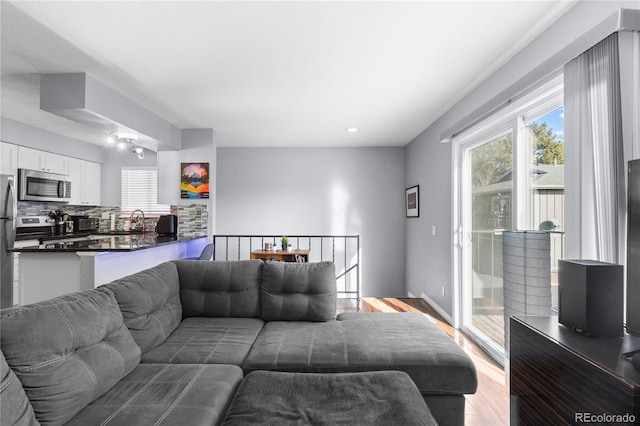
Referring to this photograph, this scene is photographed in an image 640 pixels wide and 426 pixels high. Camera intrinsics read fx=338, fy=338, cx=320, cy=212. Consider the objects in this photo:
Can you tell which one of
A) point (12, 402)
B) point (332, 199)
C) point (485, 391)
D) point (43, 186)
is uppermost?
point (43, 186)

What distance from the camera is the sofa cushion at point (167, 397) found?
4.10ft

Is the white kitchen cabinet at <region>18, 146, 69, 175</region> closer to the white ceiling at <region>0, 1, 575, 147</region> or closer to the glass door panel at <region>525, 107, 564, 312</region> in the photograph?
the white ceiling at <region>0, 1, 575, 147</region>

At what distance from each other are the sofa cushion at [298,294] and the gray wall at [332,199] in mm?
3348

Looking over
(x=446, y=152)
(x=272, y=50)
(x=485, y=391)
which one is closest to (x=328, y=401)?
(x=485, y=391)

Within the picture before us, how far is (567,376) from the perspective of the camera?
1235mm

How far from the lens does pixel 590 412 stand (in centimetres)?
112

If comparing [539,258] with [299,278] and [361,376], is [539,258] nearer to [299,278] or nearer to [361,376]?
[361,376]

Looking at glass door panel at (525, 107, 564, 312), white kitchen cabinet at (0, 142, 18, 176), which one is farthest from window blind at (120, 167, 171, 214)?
glass door panel at (525, 107, 564, 312)

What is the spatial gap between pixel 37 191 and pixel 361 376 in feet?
17.6

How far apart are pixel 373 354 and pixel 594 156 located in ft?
4.95

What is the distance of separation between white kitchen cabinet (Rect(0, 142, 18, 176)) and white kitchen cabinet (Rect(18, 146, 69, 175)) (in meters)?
0.07

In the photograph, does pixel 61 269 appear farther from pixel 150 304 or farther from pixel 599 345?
pixel 599 345

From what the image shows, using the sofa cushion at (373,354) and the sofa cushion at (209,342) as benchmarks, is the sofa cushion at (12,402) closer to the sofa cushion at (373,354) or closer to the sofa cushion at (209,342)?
the sofa cushion at (209,342)

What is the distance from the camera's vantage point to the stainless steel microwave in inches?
181
